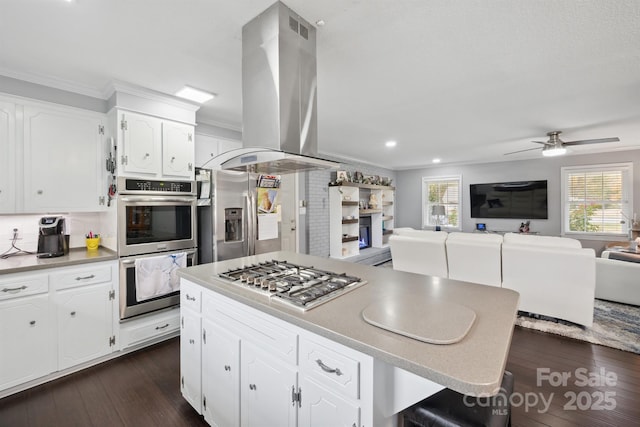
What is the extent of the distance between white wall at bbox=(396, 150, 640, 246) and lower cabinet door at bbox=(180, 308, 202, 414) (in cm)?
707

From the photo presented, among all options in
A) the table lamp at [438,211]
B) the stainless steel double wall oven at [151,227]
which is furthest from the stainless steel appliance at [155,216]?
the table lamp at [438,211]

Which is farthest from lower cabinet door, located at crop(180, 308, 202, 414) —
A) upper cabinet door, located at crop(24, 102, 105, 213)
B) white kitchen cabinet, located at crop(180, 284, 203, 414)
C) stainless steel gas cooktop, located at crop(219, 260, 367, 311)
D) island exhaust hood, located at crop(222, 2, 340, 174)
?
upper cabinet door, located at crop(24, 102, 105, 213)

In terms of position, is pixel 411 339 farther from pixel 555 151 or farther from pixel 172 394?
pixel 555 151

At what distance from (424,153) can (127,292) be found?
222 inches

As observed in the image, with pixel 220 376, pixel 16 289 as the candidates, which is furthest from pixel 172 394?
pixel 16 289

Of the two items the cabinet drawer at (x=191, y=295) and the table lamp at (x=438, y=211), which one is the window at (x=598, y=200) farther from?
the cabinet drawer at (x=191, y=295)

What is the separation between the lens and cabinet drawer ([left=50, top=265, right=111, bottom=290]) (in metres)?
2.31

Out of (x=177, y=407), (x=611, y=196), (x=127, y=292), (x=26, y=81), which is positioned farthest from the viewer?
(x=611, y=196)

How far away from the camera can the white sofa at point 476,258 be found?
3.41m

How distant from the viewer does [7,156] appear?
7.50 feet

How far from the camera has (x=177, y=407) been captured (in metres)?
2.00

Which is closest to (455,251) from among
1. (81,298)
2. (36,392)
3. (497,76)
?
(497,76)

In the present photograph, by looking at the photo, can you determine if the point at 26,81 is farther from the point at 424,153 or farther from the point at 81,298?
the point at 424,153

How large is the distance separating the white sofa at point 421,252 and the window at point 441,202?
3.67 m
